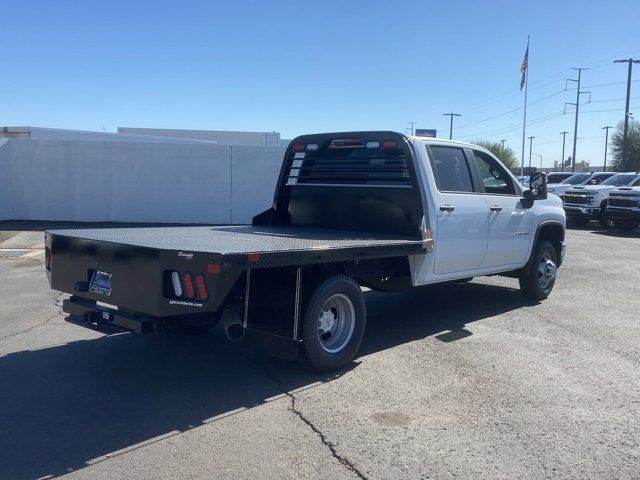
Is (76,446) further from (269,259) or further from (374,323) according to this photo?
(374,323)

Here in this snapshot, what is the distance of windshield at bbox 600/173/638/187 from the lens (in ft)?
76.2

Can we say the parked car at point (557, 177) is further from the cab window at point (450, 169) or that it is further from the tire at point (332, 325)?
the tire at point (332, 325)

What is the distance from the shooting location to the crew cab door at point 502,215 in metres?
7.96

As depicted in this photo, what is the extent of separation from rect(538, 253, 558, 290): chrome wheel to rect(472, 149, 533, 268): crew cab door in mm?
550

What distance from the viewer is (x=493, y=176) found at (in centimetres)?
852

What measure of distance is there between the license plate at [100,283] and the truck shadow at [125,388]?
2.71 feet

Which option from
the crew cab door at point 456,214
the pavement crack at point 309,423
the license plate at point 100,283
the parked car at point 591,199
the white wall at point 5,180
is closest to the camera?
the pavement crack at point 309,423

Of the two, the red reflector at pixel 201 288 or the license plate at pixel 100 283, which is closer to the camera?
the red reflector at pixel 201 288

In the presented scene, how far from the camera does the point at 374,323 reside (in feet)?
25.7

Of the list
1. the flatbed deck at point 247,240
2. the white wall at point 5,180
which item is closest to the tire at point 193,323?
the flatbed deck at point 247,240

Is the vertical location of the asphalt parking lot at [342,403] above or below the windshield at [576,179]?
below

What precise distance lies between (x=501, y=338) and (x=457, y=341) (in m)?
0.56

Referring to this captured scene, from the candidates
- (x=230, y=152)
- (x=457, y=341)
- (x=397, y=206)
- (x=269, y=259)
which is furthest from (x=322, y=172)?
(x=230, y=152)

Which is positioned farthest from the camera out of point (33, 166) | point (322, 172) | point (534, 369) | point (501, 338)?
point (33, 166)
